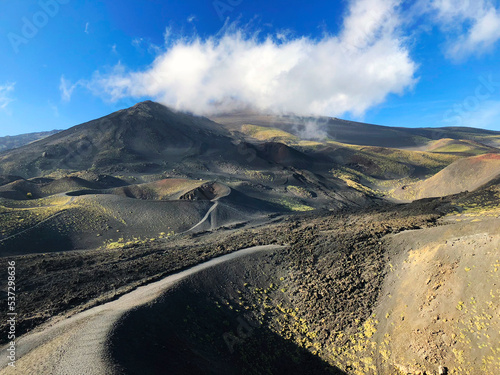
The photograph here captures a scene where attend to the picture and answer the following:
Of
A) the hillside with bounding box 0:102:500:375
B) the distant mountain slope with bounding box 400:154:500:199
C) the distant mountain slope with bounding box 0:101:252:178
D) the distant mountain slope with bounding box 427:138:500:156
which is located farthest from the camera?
the distant mountain slope with bounding box 427:138:500:156

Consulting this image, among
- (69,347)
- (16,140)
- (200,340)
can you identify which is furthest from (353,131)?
(16,140)

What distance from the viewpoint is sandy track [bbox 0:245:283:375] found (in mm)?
8062

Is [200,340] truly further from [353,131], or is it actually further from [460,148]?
[353,131]

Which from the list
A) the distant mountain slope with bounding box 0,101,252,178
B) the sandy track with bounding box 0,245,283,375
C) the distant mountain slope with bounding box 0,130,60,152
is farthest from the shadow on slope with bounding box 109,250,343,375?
the distant mountain slope with bounding box 0,130,60,152

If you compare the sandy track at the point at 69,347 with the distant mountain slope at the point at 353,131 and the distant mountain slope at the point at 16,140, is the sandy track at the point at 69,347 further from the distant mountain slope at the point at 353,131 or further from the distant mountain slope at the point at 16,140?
the distant mountain slope at the point at 16,140

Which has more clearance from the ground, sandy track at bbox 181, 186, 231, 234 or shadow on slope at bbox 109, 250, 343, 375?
sandy track at bbox 181, 186, 231, 234

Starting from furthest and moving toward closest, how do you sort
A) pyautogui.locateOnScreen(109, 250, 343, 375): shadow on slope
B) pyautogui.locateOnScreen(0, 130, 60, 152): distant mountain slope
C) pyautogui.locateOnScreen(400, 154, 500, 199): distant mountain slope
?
pyautogui.locateOnScreen(0, 130, 60, 152): distant mountain slope < pyautogui.locateOnScreen(400, 154, 500, 199): distant mountain slope < pyautogui.locateOnScreen(109, 250, 343, 375): shadow on slope

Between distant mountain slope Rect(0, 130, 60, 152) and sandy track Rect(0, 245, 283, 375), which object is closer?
sandy track Rect(0, 245, 283, 375)

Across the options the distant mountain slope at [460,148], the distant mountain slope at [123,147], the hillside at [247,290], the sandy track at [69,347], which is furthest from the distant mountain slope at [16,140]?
the distant mountain slope at [460,148]

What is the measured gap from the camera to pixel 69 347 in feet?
29.7

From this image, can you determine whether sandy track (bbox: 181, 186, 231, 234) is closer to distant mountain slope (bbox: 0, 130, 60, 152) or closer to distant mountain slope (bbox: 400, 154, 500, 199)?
distant mountain slope (bbox: 400, 154, 500, 199)

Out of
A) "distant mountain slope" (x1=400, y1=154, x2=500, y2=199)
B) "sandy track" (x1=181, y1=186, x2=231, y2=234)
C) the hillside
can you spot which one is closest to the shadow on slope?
the hillside

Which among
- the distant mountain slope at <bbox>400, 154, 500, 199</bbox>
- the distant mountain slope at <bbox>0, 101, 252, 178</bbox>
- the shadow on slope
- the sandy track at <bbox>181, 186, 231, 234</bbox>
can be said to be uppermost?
the distant mountain slope at <bbox>0, 101, 252, 178</bbox>

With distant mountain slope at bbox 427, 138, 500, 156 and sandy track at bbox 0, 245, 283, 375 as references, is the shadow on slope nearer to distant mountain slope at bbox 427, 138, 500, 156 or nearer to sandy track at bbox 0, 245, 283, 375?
sandy track at bbox 0, 245, 283, 375
